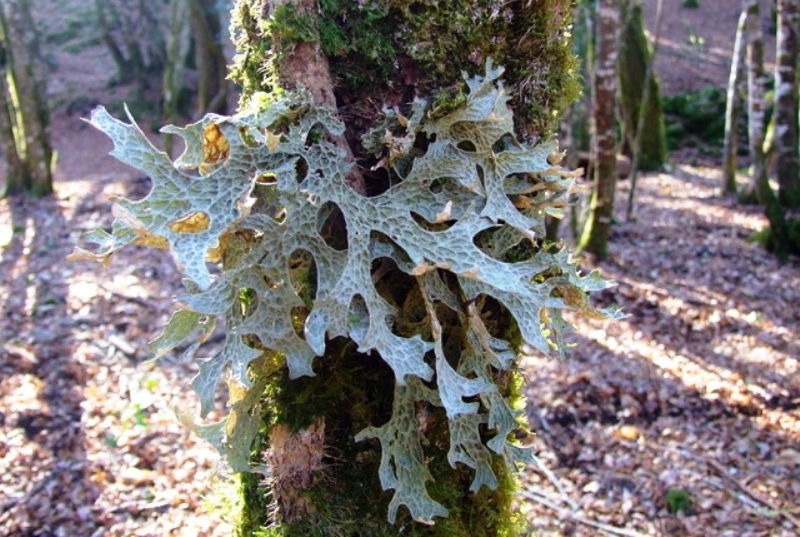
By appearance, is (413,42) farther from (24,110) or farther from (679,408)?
(24,110)

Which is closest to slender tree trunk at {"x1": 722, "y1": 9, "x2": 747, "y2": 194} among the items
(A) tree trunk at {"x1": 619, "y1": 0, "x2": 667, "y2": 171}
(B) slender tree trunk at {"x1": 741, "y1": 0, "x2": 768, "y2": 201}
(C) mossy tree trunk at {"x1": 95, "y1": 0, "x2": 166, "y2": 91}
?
(B) slender tree trunk at {"x1": 741, "y1": 0, "x2": 768, "y2": 201}

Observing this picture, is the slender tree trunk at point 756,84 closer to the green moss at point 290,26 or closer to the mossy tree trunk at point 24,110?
the green moss at point 290,26

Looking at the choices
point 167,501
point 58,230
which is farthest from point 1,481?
point 58,230

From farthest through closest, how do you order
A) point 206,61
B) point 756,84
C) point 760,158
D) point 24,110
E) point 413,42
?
point 206,61
point 24,110
point 756,84
point 760,158
point 413,42

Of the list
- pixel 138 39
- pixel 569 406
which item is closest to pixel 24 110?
pixel 569 406

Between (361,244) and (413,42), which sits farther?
(413,42)

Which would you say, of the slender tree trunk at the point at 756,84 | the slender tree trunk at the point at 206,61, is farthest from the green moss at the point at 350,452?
the slender tree trunk at the point at 206,61
